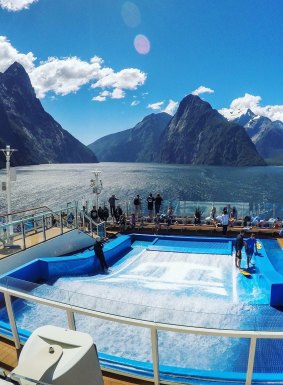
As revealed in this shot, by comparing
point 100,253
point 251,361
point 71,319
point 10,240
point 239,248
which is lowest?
point 239,248

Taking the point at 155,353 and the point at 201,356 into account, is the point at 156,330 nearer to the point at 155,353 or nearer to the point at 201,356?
the point at 155,353

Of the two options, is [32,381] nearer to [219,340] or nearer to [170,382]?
[170,382]

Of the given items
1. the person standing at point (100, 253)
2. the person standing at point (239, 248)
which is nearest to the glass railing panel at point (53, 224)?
the person standing at point (100, 253)

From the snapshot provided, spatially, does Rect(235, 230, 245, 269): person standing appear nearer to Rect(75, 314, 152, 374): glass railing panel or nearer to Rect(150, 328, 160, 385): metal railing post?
Rect(75, 314, 152, 374): glass railing panel

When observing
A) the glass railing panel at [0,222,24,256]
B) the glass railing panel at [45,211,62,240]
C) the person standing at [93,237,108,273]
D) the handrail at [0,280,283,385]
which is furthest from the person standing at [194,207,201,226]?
the handrail at [0,280,283,385]

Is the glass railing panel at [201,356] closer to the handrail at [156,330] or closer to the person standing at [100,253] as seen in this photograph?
the handrail at [156,330]

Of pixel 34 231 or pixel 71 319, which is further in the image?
pixel 34 231

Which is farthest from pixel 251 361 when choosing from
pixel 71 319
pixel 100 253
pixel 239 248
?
pixel 239 248

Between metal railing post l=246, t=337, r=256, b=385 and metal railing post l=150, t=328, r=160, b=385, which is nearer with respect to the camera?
metal railing post l=246, t=337, r=256, b=385

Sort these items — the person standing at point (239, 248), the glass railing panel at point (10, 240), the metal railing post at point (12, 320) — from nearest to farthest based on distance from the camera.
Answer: the metal railing post at point (12, 320) → the glass railing panel at point (10, 240) → the person standing at point (239, 248)

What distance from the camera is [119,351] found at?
5.23m

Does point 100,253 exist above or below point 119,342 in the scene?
below

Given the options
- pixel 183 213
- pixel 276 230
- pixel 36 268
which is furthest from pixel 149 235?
pixel 36 268

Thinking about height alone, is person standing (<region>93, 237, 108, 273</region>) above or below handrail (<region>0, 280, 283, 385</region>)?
below
